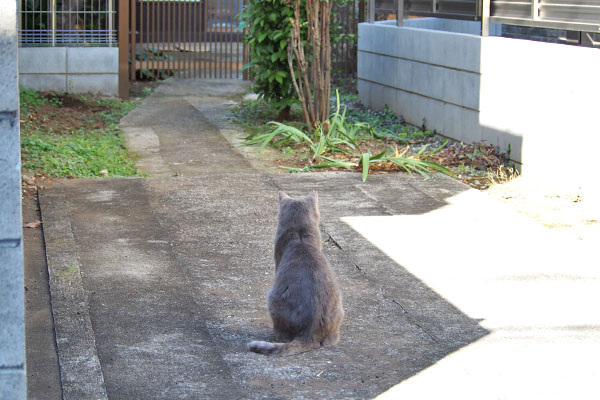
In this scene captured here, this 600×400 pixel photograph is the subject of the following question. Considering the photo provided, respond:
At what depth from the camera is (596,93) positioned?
7027mm

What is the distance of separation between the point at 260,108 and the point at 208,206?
5623mm

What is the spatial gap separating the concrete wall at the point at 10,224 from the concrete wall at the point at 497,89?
Answer: 5840mm

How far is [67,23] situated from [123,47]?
98 cm

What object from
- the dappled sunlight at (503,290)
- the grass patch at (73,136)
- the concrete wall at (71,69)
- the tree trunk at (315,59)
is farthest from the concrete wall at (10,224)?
the concrete wall at (71,69)

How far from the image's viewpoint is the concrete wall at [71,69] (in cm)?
1245

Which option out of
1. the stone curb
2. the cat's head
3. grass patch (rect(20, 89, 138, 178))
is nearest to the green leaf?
grass patch (rect(20, 89, 138, 178))

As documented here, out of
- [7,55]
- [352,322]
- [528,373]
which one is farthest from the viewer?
[352,322]

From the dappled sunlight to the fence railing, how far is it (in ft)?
6.70

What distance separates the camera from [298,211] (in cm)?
439

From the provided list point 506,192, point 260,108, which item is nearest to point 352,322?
point 506,192

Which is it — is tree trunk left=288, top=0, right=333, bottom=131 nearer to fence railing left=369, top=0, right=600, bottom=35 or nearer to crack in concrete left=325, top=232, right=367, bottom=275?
fence railing left=369, top=0, right=600, bottom=35

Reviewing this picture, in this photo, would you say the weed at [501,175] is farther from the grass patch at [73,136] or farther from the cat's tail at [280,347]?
A: the cat's tail at [280,347]

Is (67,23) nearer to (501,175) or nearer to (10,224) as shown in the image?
(501,175)

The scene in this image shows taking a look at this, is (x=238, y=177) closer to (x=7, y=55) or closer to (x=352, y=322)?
(x=352, y=322)
